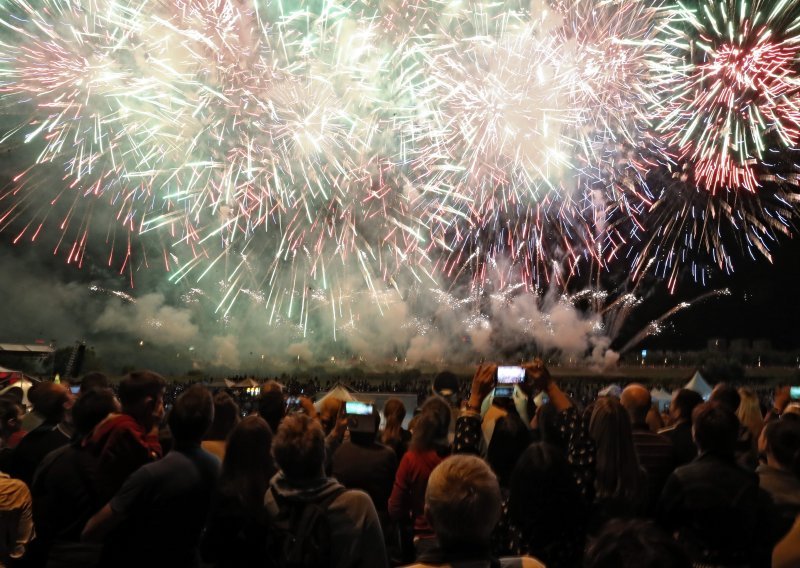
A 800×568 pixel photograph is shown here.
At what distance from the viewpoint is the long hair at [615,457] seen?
428 cm

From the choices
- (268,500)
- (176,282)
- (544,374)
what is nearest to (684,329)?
(176,282)

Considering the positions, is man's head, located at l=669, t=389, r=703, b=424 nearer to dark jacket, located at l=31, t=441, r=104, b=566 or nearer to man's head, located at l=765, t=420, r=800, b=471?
man's head, located at l=765, t=420, r=800, b=471

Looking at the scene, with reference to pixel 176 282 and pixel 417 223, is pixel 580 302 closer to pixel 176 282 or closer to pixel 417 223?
pixel 417 223

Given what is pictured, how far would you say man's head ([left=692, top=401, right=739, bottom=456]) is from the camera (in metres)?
4.17

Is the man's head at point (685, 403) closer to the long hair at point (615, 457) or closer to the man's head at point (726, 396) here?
the man's head at point (726, 396)

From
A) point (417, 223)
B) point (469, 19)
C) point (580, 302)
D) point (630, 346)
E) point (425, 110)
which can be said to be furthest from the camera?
point (630, 346)

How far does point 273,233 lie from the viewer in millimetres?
28500

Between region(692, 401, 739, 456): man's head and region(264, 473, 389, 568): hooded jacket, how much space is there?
1.85 metres

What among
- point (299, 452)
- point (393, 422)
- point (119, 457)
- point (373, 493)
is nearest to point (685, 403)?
point (393, 422)

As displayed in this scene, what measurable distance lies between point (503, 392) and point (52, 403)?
3.44 metres

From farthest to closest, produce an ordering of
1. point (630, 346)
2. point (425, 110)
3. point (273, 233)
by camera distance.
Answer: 1. point (630, 346)
2. point (273, 233)
3. point (425, 110)

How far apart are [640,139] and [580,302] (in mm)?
17268

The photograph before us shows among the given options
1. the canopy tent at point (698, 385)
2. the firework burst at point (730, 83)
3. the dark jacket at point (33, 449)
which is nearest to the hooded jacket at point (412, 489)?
the dark jacket at point (33, 449)

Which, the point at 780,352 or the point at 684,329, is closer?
the point at 780,352
